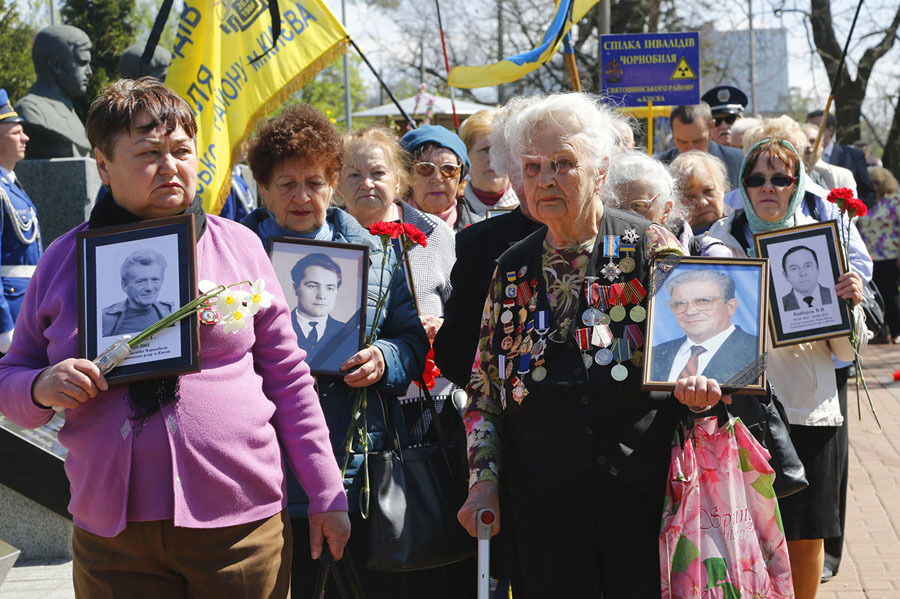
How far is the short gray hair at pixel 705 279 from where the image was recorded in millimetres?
3080

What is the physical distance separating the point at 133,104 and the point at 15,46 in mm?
26237

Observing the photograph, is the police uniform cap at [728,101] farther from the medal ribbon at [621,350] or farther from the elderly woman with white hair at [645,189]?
the medal ribbon at [621,350]

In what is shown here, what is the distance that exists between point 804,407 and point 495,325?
185 centimetres

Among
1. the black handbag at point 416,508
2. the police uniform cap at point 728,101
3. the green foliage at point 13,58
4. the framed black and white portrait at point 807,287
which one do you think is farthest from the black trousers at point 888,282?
the green foliage at point 13,58

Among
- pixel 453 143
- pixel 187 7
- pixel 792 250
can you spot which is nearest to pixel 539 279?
pixel 792 250

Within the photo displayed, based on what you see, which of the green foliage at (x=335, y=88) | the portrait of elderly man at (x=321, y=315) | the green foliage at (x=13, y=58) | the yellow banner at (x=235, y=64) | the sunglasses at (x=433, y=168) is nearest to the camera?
the portrait of elderly man at (x=321, y=315)

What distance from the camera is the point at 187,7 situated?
6094 millimetres

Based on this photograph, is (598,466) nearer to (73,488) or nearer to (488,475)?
(488,475)

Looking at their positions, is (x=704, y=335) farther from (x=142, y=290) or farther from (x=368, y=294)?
(x=142, y=290)

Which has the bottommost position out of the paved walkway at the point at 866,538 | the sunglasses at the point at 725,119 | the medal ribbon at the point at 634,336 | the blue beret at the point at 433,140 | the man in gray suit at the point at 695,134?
the paved walkway at the point at 866,538

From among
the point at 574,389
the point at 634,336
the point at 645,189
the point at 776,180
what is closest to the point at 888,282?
the point at 776,180

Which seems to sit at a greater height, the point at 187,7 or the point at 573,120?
the point at 187,7

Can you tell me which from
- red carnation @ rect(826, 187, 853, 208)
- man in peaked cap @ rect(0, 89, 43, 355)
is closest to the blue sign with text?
red carnation @ rect(826, 187, 853, 208)

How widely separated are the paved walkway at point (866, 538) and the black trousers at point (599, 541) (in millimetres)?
2730
